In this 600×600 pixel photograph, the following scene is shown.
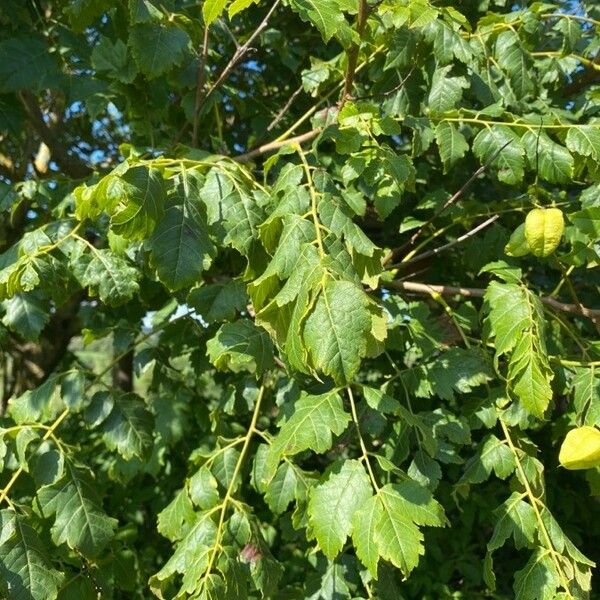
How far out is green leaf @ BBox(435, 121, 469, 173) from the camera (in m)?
2.06

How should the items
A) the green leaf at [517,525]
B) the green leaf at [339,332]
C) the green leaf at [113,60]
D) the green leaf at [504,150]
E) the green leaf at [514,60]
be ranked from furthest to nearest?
the green leaf at [514,60]
the green leaf at [113,60]
the green leaf at [504,150]
the green leaf at [517,525]
the green leaf at [339,332]

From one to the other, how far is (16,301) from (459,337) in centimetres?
134

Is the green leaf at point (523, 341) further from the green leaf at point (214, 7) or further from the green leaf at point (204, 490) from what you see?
the green leaf at point (214, 7)

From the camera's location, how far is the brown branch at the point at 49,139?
3031mm

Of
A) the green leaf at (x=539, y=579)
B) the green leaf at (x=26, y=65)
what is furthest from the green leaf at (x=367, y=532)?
the green leaf at (x=26, y=65)

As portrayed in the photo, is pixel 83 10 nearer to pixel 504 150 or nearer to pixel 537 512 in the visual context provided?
pixel 504 150

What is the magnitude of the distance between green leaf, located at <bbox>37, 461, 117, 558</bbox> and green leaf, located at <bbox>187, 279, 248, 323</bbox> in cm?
54

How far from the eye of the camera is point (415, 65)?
2.24m

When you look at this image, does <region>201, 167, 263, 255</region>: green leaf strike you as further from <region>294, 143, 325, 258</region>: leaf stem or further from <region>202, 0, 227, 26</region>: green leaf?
<region>202, 0, 227, 26</region>: green leaf

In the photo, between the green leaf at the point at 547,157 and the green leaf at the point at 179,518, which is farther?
the green leaf at the point at 179,518

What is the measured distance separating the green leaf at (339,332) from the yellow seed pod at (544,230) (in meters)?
0.86

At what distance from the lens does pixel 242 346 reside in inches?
71.5

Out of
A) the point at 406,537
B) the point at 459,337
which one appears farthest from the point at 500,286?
the point at 406,537

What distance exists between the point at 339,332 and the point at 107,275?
0.85 m
